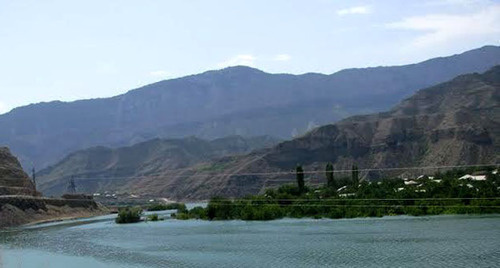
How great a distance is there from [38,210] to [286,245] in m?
83.4

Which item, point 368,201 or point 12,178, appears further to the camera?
point 12,178

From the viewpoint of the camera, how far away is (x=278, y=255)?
5791 centimetres

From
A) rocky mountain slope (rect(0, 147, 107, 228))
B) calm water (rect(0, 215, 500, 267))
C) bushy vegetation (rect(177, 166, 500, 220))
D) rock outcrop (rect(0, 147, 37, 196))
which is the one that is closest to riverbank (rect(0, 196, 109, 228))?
rocky mountain slope (rect(0, 147, 107, 228))

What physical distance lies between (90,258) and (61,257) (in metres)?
4.41

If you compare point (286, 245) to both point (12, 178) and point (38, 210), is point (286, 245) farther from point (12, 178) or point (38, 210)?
point (12, 178)

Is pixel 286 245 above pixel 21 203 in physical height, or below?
below

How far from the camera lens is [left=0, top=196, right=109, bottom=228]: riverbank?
123 metres

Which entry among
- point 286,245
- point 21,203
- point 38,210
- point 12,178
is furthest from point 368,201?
point 12,178

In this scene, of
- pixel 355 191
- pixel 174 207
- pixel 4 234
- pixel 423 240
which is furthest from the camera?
pixel 174 207

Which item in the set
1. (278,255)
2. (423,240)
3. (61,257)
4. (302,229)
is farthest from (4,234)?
(423,240)

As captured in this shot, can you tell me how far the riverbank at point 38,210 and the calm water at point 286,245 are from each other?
26.0 meters

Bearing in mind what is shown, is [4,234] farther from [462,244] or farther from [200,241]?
[462,244]

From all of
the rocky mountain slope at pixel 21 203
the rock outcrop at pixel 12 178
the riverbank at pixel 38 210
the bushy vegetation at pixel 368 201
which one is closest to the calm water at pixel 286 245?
the bushy vegetation at pixel 368 201

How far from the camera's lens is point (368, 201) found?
327ft
